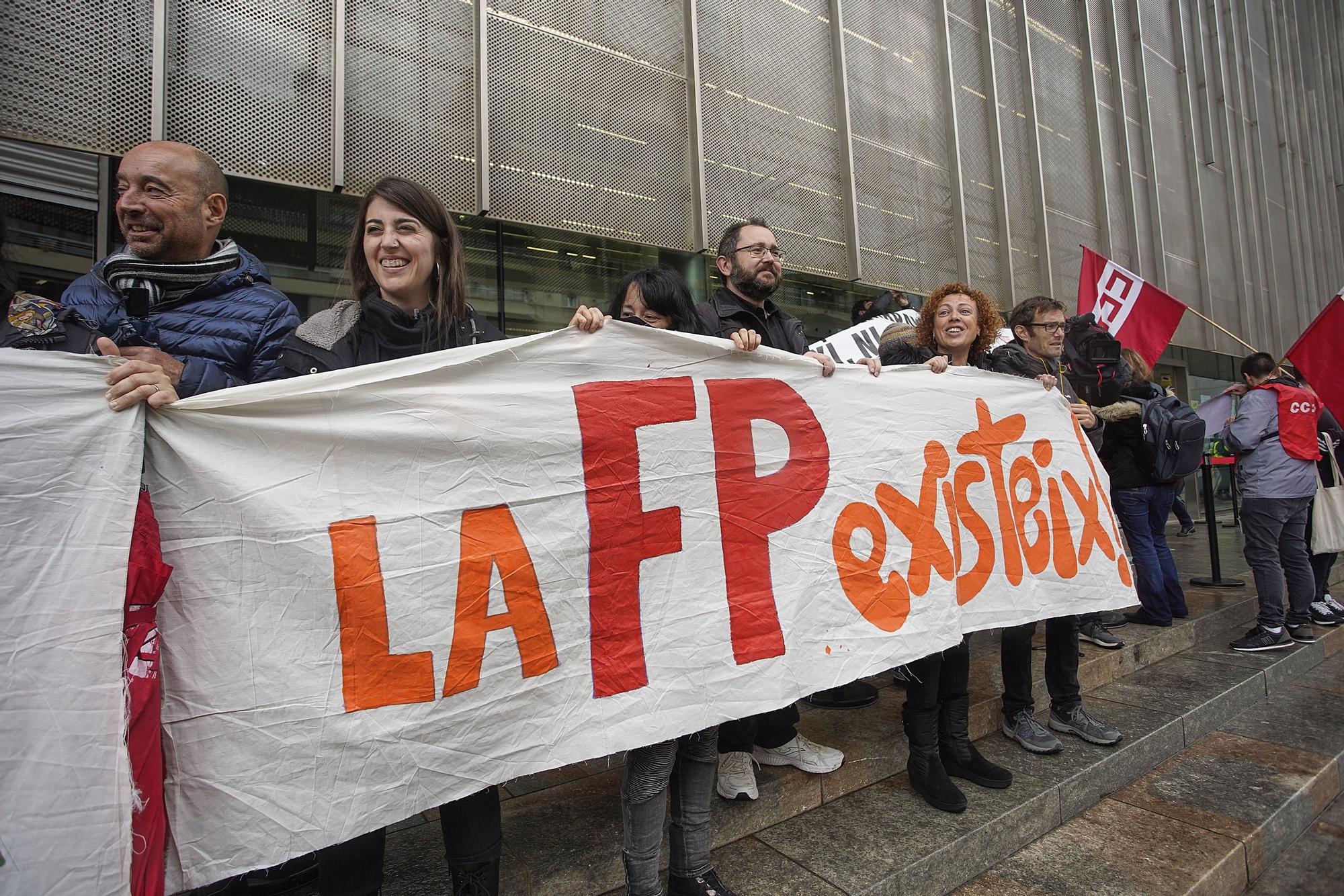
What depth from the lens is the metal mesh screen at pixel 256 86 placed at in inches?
138

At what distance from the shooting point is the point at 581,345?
6.32 feet

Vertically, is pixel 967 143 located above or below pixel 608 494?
above

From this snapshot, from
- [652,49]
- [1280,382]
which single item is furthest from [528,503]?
[1280,382]

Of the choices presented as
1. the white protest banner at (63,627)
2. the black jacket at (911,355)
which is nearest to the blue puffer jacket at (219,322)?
the white protest banner at (63,627)

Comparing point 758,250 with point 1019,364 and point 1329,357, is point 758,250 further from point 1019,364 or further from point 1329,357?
point 1329,357

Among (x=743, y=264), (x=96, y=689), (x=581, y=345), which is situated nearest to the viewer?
(x=96, y=689)

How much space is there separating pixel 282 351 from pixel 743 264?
1.73 meters

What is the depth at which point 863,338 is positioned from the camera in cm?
449

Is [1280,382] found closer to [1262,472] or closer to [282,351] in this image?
[1262,472]

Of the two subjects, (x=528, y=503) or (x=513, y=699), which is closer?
(x=513, y=699)

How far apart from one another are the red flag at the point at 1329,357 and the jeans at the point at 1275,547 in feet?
2.98

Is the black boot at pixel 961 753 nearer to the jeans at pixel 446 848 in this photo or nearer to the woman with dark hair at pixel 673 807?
the woman with dark hair at pixel 673 807

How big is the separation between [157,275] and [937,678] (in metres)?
2.64

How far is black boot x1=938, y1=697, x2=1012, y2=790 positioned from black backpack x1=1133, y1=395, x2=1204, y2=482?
8.42ft
